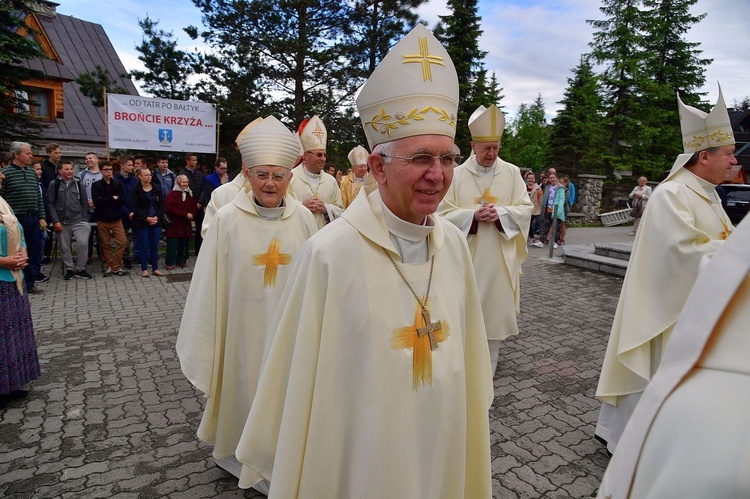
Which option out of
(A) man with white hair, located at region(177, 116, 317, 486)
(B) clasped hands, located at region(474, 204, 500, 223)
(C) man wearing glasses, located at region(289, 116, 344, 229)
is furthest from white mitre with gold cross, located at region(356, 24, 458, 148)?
(C) man wearing glasses, located at region(289, 116, 344, 229)

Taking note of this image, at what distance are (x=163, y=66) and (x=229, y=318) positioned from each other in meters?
15.2

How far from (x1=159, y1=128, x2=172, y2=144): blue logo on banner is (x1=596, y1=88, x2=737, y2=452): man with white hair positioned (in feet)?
38.4

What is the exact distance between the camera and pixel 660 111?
31.3 metres

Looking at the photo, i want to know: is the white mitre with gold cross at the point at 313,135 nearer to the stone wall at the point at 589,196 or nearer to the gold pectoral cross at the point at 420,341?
the gold pectoral cross at the point at 420,341

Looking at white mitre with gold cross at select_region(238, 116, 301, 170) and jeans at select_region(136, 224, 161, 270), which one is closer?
white mitre with gold cross at select_region(238, 116, 301, 170)

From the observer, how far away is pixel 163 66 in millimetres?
16016

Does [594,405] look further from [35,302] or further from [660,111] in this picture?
[660,111]

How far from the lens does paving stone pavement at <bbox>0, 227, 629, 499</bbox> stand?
3.54 meters

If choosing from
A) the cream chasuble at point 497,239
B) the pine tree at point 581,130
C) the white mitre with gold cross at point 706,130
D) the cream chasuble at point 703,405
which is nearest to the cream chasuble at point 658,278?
the white mitre with gold cross at point 706,130

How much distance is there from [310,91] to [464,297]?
16539 millimetres

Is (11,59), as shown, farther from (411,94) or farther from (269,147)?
(411,94)

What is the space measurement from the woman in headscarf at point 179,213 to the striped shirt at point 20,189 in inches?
104

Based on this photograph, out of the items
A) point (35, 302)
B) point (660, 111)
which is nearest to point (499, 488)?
point (35, 302)

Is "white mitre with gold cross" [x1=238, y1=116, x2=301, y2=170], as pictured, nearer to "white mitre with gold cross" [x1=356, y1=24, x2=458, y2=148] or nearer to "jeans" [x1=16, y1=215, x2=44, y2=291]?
"white mitre with gold cross" [x1=356, y1=24, x2=458, y2=148]
